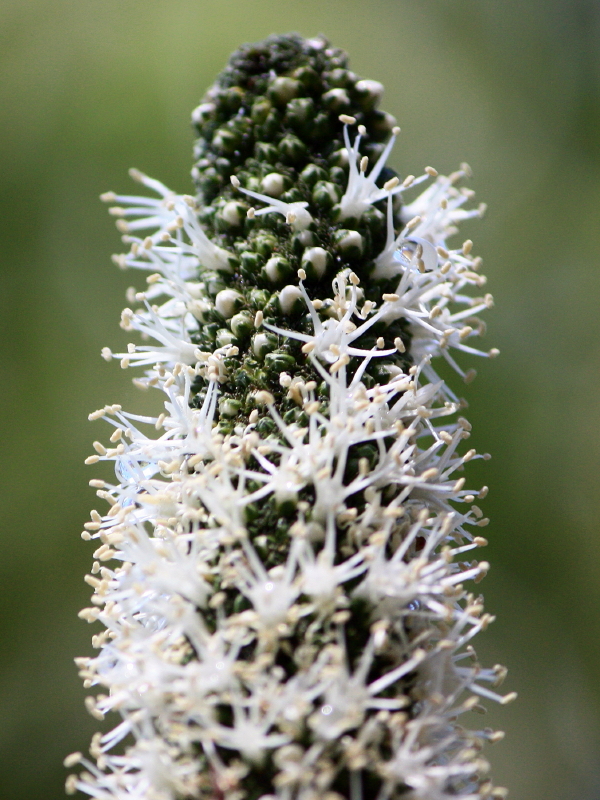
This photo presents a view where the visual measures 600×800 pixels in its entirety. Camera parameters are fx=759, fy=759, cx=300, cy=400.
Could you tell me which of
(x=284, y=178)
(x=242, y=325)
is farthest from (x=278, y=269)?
(x=284, y=178)

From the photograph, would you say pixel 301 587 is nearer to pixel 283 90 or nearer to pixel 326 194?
pixel 326 194

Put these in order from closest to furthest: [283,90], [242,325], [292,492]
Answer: [292,492] < [242,325] < [283,90]

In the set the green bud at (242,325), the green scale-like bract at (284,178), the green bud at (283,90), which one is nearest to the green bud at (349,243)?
the green scale-like bract at (284,178)

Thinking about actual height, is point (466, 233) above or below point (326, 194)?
above

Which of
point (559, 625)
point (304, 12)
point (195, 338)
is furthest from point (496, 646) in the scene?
point (304, 12)

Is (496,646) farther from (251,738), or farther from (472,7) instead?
(472,7)

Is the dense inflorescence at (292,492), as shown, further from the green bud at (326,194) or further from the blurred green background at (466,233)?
the blurred green background at (466,233)

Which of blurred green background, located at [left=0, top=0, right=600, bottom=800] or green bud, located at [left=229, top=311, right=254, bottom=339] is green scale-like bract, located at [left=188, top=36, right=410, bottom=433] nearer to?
green bud, located at [left=229, top=311, right=254, bottom=339]
